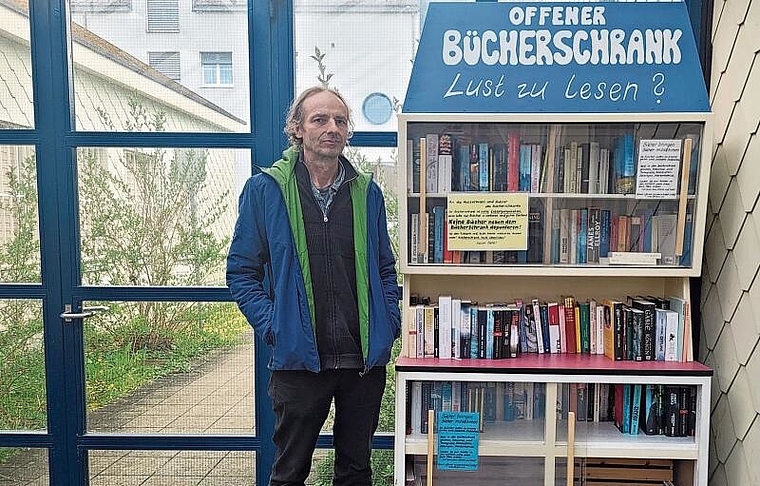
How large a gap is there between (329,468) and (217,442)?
0.48 meters

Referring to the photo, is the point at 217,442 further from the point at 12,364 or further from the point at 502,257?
the point at 502,257

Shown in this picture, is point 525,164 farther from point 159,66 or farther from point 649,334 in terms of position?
point 159,66

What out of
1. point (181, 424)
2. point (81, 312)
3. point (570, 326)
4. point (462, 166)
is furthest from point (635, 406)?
point (81, 312)

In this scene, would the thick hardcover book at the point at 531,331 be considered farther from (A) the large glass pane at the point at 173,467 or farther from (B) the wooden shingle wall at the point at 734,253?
(A) the large glass pane at the point at 173,467

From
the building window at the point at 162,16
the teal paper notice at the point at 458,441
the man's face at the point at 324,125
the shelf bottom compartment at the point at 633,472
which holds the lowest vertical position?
the shelf bottom compartment at the point at 633,472

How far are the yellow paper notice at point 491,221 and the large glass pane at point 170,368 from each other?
1.02m

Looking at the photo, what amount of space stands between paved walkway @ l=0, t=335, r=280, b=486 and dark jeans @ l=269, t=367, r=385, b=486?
2.04 ft

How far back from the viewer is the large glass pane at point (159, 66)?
2.64 meters

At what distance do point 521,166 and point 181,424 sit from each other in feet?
5.73

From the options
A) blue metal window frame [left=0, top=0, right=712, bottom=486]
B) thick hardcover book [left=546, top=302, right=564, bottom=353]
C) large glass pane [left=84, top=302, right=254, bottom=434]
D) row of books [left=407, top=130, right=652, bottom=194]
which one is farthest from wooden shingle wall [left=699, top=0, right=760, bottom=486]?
large glass pane [left=84, top=302, right=254, bottom=434]

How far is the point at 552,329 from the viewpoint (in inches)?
96.9

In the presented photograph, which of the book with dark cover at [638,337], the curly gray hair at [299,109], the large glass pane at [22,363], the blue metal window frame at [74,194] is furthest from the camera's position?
the large glass pane at [22,363]

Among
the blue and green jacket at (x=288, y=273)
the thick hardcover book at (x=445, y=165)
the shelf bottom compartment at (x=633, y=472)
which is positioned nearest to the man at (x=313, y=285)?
the blue and green jacket at (x=288, y=273)

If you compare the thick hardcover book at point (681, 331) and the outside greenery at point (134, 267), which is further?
the outside greenery at point (134, 267)
